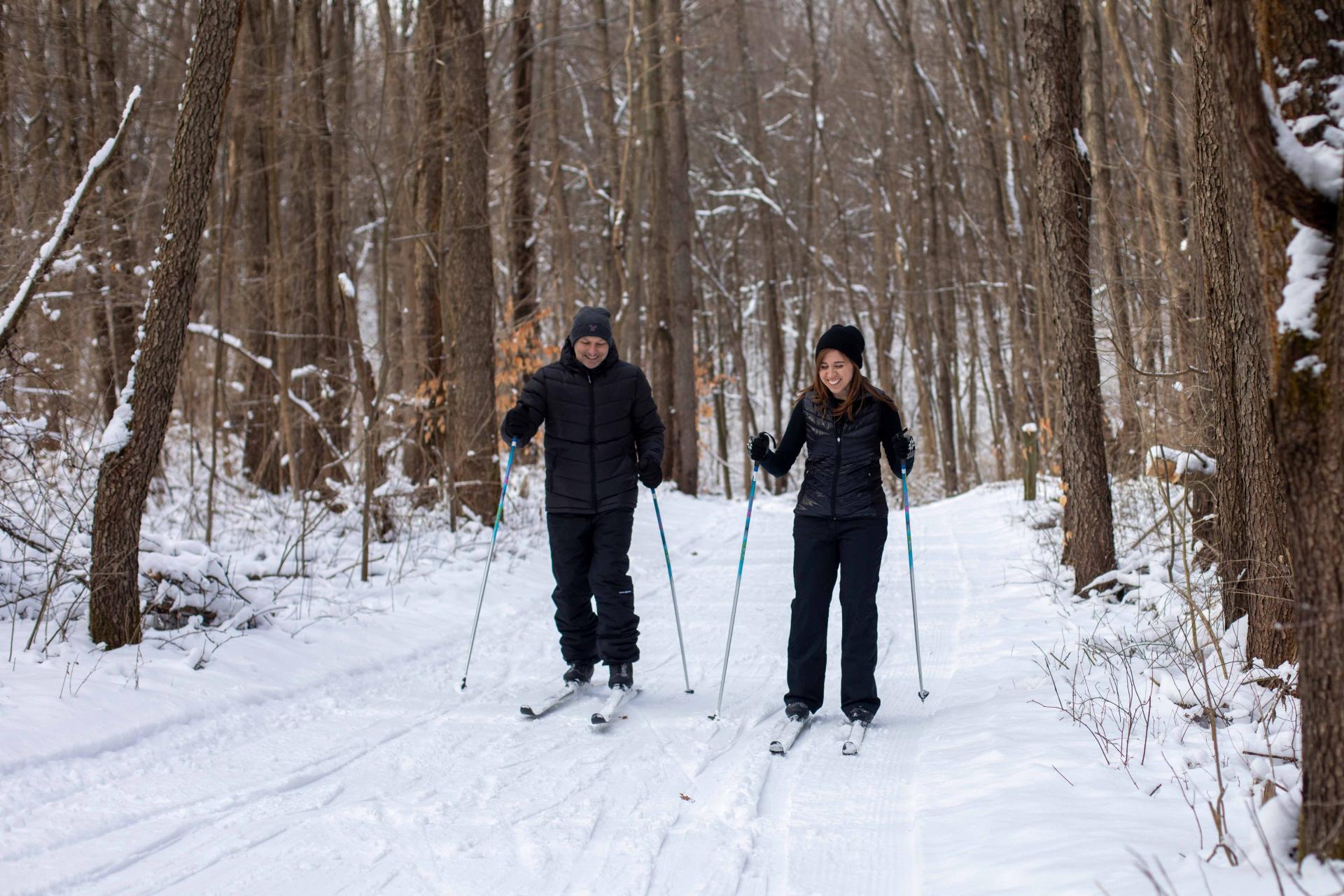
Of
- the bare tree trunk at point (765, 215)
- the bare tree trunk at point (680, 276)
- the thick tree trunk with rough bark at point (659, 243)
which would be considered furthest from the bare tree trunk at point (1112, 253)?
the bare tree trunk at point (765, 215)

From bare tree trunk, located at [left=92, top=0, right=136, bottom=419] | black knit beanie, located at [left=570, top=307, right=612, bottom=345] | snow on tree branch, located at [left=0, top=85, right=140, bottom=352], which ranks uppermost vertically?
bare tree trunk, located at [left=92, top=0, right=136, bottom=419]

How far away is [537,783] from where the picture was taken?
4.32 m

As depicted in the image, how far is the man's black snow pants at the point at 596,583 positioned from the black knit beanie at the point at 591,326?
103 cm

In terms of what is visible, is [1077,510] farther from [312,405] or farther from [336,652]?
[312,405]

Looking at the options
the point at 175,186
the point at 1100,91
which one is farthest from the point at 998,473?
the point at 175,186

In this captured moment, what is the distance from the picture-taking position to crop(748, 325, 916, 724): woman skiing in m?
5.23

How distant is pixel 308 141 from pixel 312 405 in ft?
12.3

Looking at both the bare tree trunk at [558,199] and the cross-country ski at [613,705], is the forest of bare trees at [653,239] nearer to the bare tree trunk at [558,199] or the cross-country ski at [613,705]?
the bare tree trunk at [558,199]

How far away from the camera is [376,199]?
73.8 ft

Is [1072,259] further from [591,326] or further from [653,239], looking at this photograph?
[653,239]

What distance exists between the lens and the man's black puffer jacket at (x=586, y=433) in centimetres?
583

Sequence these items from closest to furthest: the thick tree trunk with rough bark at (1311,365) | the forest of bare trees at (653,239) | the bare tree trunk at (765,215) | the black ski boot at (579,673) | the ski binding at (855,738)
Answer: the thick tree trunk with rough bark at (1311,365) → the forest of bare trees at (653,239) → the ski binding at (855,738) → the black ski boot at (579,673) → the bare tree trunk at (765,215)

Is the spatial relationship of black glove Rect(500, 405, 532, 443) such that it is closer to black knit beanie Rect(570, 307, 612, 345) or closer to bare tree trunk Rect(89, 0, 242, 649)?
black knit beanie Rect(570, 307, 612, 345)

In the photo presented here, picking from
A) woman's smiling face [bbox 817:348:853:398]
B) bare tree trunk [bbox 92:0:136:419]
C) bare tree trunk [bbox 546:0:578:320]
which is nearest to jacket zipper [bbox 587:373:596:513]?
woman's smiling face [bbox 817:348:853:398]
